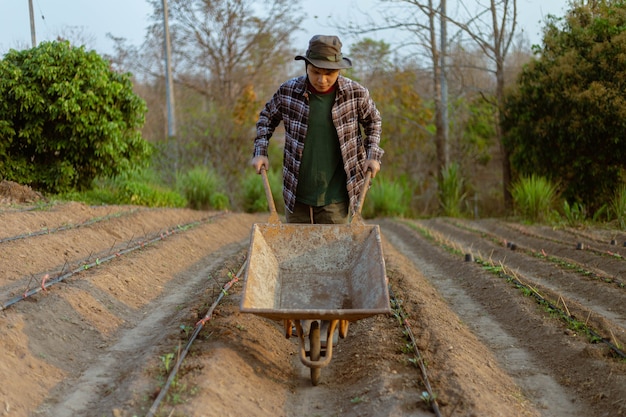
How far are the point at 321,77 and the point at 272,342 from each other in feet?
6.44

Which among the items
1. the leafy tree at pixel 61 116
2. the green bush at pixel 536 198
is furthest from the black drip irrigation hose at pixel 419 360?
the green bush at pixel 536 198

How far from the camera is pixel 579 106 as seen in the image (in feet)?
43.4

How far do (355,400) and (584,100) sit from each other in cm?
1054

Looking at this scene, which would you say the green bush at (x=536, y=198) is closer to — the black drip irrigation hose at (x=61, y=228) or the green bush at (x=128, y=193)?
the green bush at (x=128, y=193)

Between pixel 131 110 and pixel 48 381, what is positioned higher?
pixel 131 110

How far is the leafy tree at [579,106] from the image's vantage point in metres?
12.8

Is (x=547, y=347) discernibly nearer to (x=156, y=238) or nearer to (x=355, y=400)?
(x=355, y=400)

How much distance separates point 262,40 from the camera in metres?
28.8

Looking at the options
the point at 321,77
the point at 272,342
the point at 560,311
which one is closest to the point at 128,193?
the point at 272,342

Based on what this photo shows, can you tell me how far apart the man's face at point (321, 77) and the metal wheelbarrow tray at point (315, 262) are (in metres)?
0.94

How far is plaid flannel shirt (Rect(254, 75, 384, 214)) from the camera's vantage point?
4883mm

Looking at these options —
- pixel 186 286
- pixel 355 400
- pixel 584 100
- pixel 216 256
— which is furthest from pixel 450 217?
pixel 355 400

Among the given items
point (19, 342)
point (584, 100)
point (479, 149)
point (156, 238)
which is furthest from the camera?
point (479, 149)

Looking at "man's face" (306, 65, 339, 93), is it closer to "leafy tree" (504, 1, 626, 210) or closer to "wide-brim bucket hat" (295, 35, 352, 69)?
"wide-brim bucket hat" (295, 35, 352, 69)
